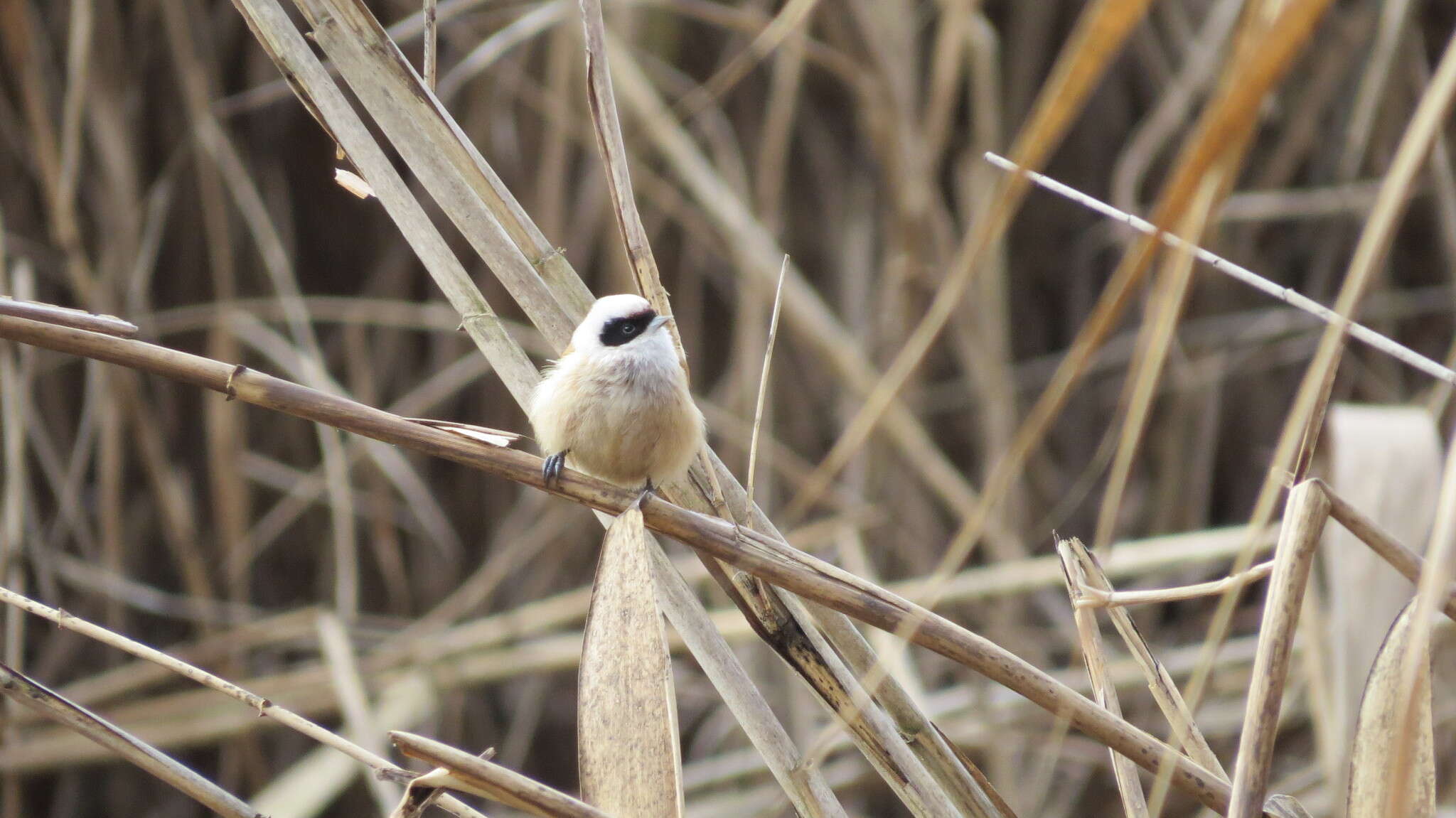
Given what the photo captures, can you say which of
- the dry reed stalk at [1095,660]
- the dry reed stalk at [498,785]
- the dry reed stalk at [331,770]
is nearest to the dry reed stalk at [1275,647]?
the dry reed stalk at [1095,660]

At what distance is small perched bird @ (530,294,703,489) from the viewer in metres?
1.92

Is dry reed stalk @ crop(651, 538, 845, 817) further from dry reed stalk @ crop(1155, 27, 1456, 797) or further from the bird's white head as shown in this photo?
the bird's white head

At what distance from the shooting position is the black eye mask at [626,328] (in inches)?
83.3

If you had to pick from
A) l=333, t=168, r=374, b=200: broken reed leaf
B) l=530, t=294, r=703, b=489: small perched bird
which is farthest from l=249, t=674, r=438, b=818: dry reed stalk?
l=333, t=168, r=374, b=200: broken reed leaf

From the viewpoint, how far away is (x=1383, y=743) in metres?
1.07

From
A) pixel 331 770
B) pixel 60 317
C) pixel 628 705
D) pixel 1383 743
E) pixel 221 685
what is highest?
pixel 60 317

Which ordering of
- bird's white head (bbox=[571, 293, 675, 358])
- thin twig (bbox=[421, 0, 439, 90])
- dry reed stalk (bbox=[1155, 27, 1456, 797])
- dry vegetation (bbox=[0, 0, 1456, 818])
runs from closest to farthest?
dry reed stalk (bbox=[1155, 27, 1456, 797]) → thin twig (bbox=[421, 0, 439, 90]) → bird's white head (bbox=[571, 293, 675, 358]) → dry vegetation (bbox=[0, 0, 1456, 818])

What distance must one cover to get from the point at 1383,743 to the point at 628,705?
0.71 meters

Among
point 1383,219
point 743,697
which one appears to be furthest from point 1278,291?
point 743,697

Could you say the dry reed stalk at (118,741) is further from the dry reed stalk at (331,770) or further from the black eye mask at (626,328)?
the dry reed stalk at (331,770)

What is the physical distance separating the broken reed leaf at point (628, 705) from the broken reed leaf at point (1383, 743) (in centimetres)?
64

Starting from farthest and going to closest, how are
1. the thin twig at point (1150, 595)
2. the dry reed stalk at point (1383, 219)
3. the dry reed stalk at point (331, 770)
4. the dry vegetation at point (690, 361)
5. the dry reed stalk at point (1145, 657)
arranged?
the dry vegetation at point (690, 361) < the dry reed stalk at point (331, 770) < the dry reed stalk at point (1145, 657) < the thin twig at point (1150, 595) < the dry reed stalk at point (1383, 219)

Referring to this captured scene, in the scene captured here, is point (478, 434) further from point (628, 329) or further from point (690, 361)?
point (690, 361)

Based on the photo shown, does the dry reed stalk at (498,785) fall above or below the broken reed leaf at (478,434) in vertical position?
below
